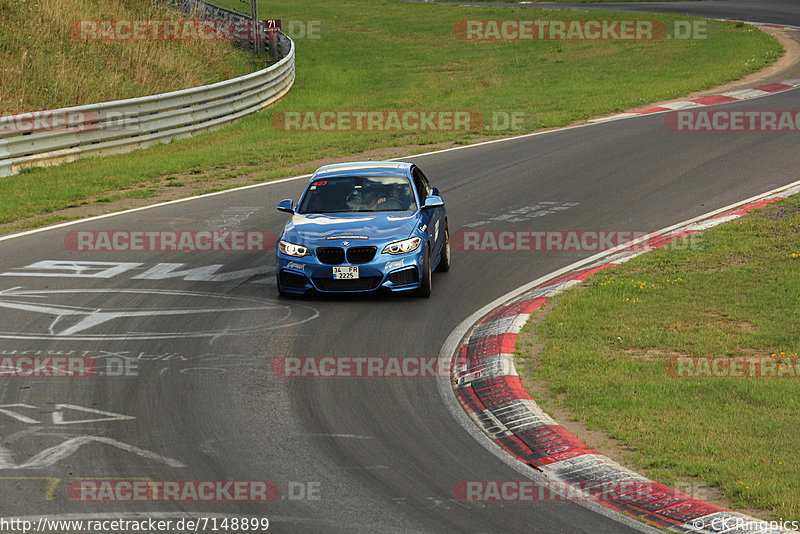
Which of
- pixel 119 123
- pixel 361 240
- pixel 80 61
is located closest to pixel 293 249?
pixel 361 240

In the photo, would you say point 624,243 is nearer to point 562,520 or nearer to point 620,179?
point 620,179

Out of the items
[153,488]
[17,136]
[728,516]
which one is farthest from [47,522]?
[17,136]

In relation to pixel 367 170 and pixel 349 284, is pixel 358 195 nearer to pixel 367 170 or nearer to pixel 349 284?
pixel 367 170

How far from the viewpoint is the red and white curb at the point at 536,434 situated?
635 centimetres

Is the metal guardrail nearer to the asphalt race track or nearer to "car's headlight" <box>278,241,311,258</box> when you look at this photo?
the asphalt race track

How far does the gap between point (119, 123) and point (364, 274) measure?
12.3 m

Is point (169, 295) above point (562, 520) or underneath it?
underneath

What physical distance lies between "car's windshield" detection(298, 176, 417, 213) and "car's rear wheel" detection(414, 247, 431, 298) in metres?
0.98

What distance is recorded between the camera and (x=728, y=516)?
20.3 feet

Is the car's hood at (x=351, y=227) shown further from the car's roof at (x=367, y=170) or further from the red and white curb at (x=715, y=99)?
the red and white curb at (x=715, y=99)

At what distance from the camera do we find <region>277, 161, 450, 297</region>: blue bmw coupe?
1187cm

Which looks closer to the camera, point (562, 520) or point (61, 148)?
point (562, 520)

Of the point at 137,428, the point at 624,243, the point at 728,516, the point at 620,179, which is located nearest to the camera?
the point at 728,516

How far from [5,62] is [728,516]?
22774 millimetres
